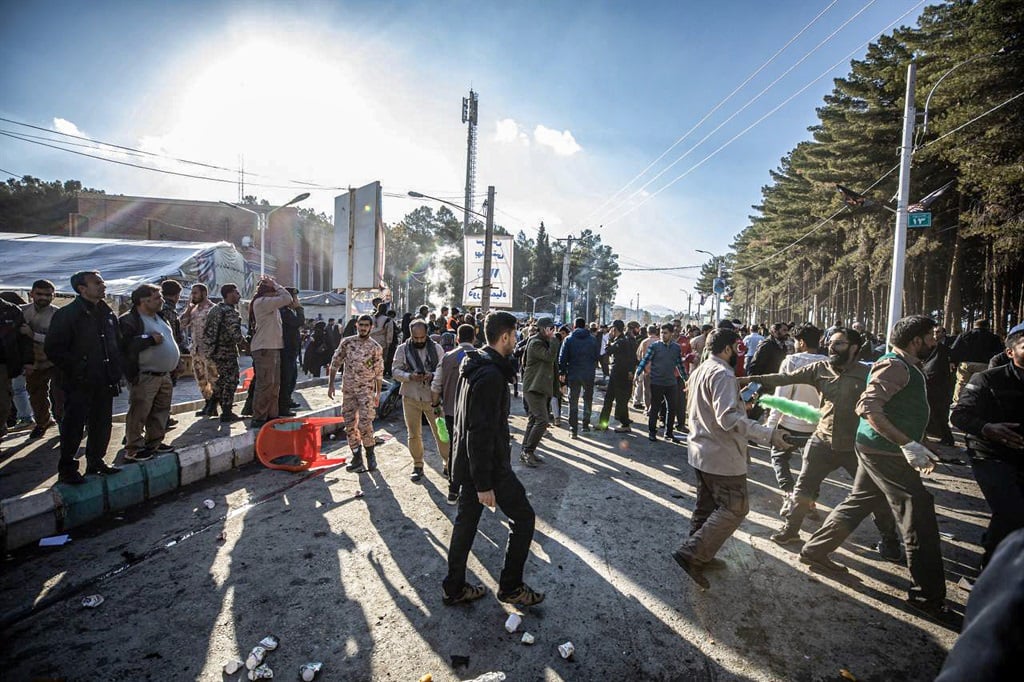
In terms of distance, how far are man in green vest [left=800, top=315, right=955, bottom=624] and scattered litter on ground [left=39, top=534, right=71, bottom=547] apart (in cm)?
612

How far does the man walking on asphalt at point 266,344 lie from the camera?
680cm

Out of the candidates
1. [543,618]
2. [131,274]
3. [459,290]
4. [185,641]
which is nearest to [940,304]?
[543,618]

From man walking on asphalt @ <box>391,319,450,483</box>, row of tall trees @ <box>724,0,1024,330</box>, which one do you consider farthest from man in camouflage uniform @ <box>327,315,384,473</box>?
row of tall trees @ <box>724,0,1024,330</box>

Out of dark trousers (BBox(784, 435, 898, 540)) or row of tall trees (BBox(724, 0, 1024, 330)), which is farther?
row of tall trees (BBox(724, 0, 1024, 330))

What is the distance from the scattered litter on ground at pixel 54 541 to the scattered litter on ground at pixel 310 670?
284 centimetres

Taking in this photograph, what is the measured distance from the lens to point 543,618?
2992 mm

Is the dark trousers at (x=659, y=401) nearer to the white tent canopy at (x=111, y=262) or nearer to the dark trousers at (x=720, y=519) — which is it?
the dark trousers at (x=720, y=519)

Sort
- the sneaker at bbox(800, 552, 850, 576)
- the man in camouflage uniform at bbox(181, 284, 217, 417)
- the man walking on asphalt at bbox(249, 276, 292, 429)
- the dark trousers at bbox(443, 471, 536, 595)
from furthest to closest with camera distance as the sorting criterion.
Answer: the man in camouflage uniform at bbox(181, 284, 217, 417)
the man walking on asphalt at bbox(249, 276, 292, 429)
the sneaker at bbox(800, 552, 850, 576)
the dark trousers at bbox(443, 471, 536, 595)

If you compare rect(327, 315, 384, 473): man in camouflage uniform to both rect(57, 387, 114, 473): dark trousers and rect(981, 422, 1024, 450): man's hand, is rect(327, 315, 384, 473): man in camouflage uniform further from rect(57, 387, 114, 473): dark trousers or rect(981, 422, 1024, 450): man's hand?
rect(981, 422, 1024, 450): man's hand

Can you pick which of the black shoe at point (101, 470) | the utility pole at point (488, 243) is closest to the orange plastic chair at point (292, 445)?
the black shoe at point (101, 470)

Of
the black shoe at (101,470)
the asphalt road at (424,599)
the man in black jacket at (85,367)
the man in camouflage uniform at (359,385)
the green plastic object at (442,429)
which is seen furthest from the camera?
the man in camouflage uniform at (359,385)

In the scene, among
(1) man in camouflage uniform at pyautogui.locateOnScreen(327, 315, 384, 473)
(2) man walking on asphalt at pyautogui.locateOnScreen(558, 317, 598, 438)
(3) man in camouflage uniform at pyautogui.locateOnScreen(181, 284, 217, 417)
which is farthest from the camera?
(2) man walking on asphalt at pyautogui.locateOnScreen(558, 317, 598, 438)

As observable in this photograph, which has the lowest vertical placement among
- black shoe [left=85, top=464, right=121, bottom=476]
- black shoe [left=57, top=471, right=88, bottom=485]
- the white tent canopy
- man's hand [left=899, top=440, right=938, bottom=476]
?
black shoe [left=85, top=464, right=121, bottom=476]

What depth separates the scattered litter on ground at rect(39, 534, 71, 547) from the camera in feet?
12.2
